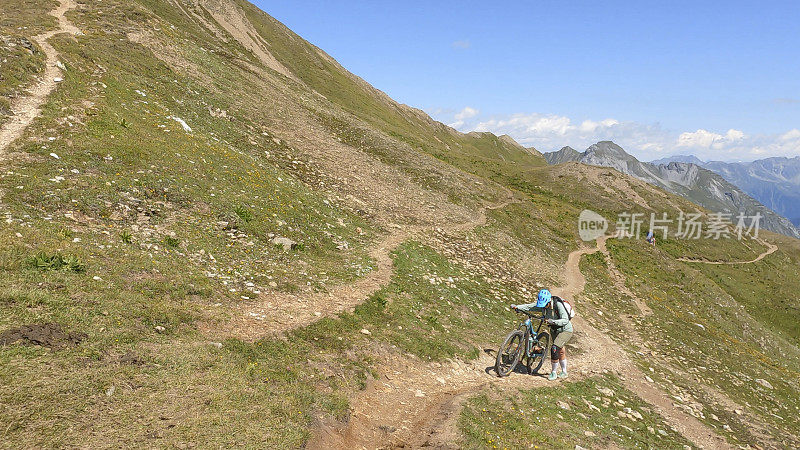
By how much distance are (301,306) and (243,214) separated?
750 cm

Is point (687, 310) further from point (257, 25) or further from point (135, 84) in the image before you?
point (257, 25)

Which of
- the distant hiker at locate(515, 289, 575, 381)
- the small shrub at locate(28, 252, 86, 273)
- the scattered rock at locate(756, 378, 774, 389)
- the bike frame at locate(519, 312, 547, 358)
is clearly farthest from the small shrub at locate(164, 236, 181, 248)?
the scattered rock at locate(756, 378, 774, 389)

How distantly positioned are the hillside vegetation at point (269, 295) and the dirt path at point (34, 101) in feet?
1.33

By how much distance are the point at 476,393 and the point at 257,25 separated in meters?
113

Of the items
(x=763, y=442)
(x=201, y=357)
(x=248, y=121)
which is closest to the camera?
(x=201, y=357)

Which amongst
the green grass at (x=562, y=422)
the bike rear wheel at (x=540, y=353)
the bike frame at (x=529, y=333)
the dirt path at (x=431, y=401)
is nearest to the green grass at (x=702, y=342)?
the dirt path at (x=431, y=401)

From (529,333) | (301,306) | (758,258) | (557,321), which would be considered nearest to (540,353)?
(529,333)

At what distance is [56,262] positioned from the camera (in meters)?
11.5

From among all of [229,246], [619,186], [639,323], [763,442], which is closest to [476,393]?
[229,246]

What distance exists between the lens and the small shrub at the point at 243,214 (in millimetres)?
19891

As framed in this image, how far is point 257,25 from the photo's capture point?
100 metres

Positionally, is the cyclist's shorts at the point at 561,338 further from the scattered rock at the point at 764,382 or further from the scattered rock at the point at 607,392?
the scattered rock at the point at 764,382

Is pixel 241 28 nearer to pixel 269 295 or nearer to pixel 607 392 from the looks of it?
pixel 269 295

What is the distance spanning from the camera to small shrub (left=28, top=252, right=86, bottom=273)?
1125 cm
